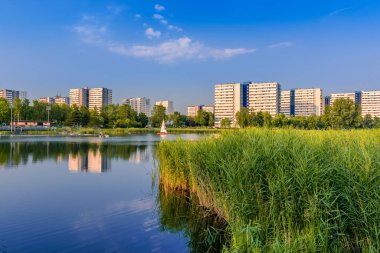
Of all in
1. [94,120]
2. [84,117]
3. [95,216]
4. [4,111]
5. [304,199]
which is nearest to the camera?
[304,199]

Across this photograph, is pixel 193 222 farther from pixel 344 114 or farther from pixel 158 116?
pixel 158 116

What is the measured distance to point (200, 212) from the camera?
1141 centimetres

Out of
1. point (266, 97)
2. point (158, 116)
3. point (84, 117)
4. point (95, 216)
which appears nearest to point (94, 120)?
point (84, 117)

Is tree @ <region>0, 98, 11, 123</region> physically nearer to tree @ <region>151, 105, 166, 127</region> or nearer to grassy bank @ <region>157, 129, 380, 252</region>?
tree @ <region>151, 105, 166, 127</region>

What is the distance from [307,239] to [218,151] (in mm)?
4766

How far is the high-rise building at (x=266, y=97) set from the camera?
189000 mm

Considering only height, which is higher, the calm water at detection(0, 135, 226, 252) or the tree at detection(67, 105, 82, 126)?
the tree at detection(67, 105, 82, 126)

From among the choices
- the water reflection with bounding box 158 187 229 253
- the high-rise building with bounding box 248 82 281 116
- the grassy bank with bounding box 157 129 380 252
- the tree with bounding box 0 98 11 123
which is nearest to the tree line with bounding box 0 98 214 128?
the tree with bounding box 0 98 11 123

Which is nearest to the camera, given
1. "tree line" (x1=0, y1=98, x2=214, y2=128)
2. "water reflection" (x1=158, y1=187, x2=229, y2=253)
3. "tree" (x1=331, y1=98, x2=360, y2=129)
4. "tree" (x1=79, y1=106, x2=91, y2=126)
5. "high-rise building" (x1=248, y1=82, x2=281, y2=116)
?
"water reflection" (x1=158, y1=187, x2=229, y2=253)

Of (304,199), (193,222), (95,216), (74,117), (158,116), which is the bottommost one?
(95,216)

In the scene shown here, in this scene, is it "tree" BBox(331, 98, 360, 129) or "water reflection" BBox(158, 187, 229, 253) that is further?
"tree" BBox(331, 98, 360, 129)

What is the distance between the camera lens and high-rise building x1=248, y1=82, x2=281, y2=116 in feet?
620

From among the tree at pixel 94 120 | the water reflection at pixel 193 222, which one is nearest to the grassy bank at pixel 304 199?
the water reflection at pixel 193 222

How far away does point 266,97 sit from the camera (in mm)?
192000
